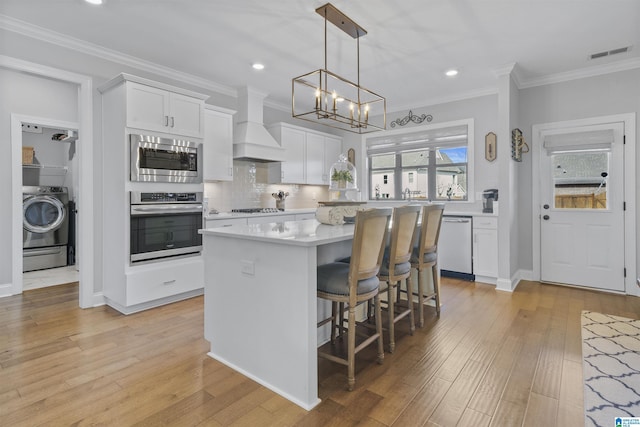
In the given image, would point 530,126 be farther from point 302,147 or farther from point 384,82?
point 302,147

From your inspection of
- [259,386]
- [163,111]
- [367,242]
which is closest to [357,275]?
[367,242]

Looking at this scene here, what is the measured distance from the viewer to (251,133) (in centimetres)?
477

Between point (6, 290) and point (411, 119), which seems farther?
point (411, 119)

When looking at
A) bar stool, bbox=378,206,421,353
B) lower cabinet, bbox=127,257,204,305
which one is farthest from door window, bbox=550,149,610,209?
lower cabinet, bbox=127,257,204,305

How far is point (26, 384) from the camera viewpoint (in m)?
2.03

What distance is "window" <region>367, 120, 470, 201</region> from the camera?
536 centimetres

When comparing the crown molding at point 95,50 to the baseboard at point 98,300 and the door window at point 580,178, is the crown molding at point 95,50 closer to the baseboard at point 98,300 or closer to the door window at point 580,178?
the baseboard at point 98,300

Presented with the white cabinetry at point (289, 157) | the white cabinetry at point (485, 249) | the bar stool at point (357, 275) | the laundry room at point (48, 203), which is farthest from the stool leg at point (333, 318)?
the laundry room at point (48, 203)

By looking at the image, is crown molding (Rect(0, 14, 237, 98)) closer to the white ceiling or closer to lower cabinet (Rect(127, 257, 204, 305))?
the white ceiling

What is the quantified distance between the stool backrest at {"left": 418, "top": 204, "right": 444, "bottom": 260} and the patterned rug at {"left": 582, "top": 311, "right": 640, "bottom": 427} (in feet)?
4.33

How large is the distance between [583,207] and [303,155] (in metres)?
4.06

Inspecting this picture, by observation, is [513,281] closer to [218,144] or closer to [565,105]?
[565,105]

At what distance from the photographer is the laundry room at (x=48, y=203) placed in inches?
203

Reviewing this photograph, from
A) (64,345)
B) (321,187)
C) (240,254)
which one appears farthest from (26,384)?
(321,187)
